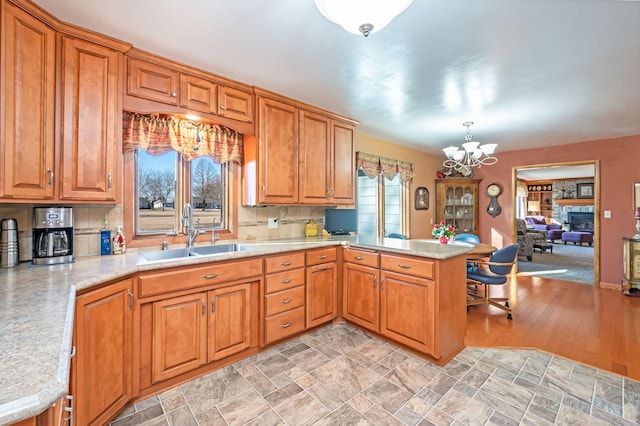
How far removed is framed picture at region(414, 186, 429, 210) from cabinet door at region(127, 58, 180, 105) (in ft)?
14.0

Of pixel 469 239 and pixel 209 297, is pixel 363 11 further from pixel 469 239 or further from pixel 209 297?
pixel 469 239

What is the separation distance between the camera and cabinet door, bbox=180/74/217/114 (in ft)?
7.50

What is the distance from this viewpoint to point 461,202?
5867 mm

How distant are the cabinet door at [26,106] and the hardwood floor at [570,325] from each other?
3457 mm

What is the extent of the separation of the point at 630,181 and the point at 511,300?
107 inches

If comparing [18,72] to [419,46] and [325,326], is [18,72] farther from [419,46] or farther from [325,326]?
[325,326]

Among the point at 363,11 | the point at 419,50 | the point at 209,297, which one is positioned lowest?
the point at 209,297

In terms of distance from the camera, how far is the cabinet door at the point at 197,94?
2285 mm

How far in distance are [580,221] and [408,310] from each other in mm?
11284

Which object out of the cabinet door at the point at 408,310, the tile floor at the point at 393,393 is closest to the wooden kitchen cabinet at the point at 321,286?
the tile floor at the point at 393,393

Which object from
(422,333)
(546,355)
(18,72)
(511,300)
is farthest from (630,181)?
(18,72)

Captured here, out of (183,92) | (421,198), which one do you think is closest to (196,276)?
(183,92)

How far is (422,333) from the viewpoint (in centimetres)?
232

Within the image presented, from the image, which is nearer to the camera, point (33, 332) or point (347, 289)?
point (33, 332)
